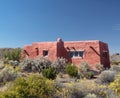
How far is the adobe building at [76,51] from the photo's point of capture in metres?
30.7

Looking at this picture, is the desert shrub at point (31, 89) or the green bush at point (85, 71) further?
the green bush at point (85, 71)

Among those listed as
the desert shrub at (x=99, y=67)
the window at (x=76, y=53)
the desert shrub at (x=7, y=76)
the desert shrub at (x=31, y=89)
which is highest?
the window at (x=76, y=53)

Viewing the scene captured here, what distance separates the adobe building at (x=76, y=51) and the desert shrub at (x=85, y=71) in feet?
6.77

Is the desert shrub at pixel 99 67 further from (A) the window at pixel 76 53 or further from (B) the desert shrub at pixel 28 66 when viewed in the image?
(B) the desert shrub at pixel 28 66

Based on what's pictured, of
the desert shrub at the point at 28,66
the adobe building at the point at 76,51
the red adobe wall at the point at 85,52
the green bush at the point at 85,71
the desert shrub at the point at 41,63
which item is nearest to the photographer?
the green bush at the point at 85,71

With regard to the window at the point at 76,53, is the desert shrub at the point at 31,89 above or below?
below

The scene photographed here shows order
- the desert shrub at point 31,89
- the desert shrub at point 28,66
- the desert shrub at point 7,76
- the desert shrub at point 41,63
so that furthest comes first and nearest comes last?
the desert shrub at point 28,66
the desert shrub at point 41,63
the desert shrub at point 7,76
the desert shrub at point 31,89

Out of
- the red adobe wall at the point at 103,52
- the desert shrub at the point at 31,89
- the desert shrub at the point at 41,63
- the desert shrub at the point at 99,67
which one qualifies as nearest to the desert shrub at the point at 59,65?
the desert shrub at the point at 41,63

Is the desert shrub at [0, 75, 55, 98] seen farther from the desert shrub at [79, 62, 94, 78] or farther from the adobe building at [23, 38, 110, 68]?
the adobe building at [23, 38, 110, 68]

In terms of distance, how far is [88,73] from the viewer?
26.1 metres

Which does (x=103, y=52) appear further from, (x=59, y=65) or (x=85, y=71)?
(x=59, y=65)

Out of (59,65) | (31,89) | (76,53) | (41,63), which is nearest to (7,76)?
(31,89)

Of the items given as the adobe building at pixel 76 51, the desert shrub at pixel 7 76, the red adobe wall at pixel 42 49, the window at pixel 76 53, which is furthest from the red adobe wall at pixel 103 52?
the desert shrub at pixel 7 76

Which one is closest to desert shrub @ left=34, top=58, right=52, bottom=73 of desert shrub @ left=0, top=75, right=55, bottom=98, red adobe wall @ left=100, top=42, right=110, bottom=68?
red adobe wall @ left=100, top=42, right=110, bottom=68
